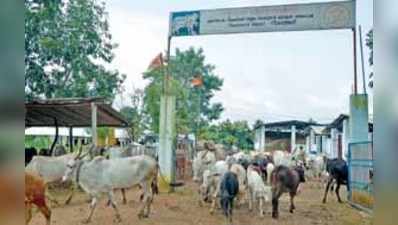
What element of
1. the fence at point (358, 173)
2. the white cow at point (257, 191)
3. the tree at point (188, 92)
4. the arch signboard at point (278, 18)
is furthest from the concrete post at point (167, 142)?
the tree at point (188, 92)

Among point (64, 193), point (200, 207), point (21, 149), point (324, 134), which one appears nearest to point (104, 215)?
point (200, 207)

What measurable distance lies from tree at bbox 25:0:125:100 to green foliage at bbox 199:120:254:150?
464cm

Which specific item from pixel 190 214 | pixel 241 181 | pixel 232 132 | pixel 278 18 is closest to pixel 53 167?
pixel 190 214

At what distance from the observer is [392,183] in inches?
31.0

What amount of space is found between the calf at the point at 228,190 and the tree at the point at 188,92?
649 centimetres

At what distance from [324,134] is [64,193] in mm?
7922

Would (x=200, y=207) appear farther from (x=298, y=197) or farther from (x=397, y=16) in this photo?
(x=397, y=16)

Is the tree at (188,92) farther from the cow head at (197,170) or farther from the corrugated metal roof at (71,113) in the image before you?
the cow head at (197,170)

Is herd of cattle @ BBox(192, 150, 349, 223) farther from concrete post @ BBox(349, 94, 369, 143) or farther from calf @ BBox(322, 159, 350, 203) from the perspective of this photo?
concrete post @ BBox(349, 94, 369, 143)

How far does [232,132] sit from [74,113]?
8.14 metres

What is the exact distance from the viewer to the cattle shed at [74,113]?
707 cm

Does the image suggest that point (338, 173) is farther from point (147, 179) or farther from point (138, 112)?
point (138, 112)

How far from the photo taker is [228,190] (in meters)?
5.57

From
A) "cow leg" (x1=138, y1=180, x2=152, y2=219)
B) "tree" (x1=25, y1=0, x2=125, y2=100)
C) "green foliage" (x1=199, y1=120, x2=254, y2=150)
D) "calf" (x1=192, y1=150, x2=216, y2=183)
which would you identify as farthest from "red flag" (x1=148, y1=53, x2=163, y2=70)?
"green foliage" (x1=199, y1=120, x2=254, y2=150)
